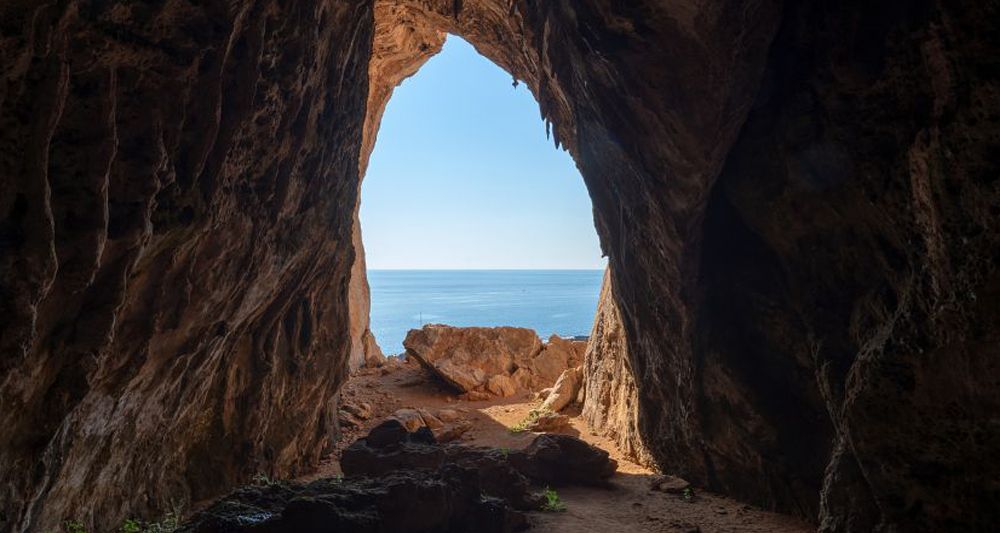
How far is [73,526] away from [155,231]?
3.48 meters

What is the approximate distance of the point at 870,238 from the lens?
20.3 ft

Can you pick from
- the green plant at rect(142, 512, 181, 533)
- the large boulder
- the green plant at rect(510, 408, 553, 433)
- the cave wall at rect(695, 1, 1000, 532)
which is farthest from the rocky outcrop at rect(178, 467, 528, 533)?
the large boulder

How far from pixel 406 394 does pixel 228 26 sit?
1595 cm

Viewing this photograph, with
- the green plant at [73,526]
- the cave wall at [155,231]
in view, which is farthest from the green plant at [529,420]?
the green plant at [73,526]

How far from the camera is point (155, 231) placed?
597 cm

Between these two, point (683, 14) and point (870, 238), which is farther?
point (683, 14)

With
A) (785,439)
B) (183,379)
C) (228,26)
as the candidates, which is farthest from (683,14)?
(183,379)

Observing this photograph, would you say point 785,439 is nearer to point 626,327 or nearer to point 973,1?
point 626,327

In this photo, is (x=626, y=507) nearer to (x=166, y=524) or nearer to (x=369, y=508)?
(x=369, y=508)

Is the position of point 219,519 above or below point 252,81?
below

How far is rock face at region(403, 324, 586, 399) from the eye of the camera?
67.5 feet

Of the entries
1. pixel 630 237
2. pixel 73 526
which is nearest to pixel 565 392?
pixel 630 237

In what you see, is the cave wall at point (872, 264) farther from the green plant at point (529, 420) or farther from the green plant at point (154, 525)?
the green plant at point (154, 525)

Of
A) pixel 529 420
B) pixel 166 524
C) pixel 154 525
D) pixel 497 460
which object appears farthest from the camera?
pixel 529 420
